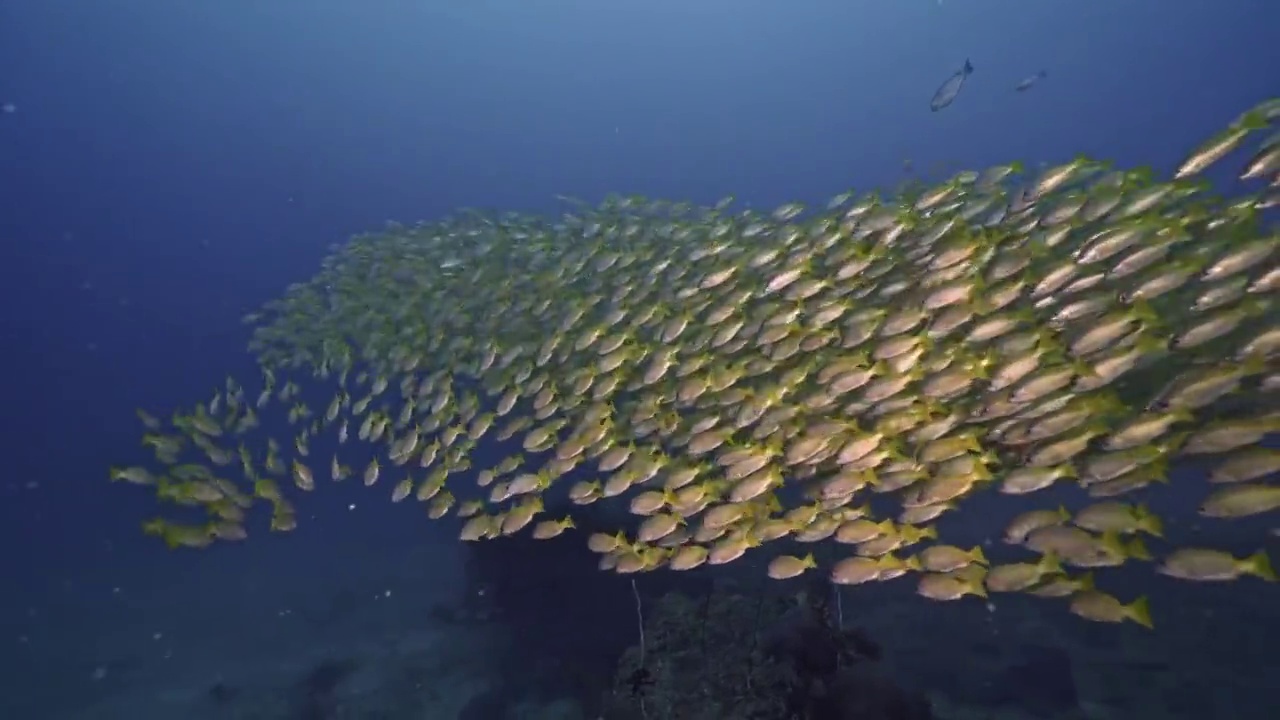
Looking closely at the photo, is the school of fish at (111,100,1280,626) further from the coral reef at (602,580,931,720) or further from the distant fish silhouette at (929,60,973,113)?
the distant fish silhouette at (929,60,973,113)

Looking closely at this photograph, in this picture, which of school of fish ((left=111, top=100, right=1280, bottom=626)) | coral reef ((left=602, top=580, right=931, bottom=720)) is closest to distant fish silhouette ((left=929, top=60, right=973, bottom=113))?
school of fish ((left=111, top=100, right=1280, bottom=626))

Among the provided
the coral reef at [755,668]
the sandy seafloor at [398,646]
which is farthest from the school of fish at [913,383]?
the sandy seafloor at [398,646]

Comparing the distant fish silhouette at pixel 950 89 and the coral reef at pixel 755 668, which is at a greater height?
the distant fish silhouette at pixel 950 89

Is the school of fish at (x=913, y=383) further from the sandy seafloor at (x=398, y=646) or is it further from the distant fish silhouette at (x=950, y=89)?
the distant fish silhouette at (x=950, y=89)

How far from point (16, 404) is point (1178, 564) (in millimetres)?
34215

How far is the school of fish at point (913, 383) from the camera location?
192 inches

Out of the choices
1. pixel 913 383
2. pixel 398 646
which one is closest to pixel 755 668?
pixel 913 383

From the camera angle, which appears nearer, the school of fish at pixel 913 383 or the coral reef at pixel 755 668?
the school of fish at pixel 913 383

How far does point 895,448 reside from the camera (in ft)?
18.5

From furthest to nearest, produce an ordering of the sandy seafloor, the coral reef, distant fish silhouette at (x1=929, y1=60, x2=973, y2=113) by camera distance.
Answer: distant fish silhouette at (x1=929, y1=60, x2=973, y2=113), the sandy seafloor, the coral reef

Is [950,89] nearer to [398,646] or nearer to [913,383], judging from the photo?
[913,383]

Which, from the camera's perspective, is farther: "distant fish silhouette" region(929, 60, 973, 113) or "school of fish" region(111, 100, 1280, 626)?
"distant fish silhouette" region(929, 60, 973, 113)

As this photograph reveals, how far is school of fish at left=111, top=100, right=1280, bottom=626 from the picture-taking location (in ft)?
16.0

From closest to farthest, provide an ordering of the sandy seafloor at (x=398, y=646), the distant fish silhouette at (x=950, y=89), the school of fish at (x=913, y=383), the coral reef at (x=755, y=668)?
the school of fish at (x=913, y=383), the coral reef at (x=755, y=668), the sandy seafloor at (x=398, y=646), the distant fish silhouette at (x=950, y=89)
